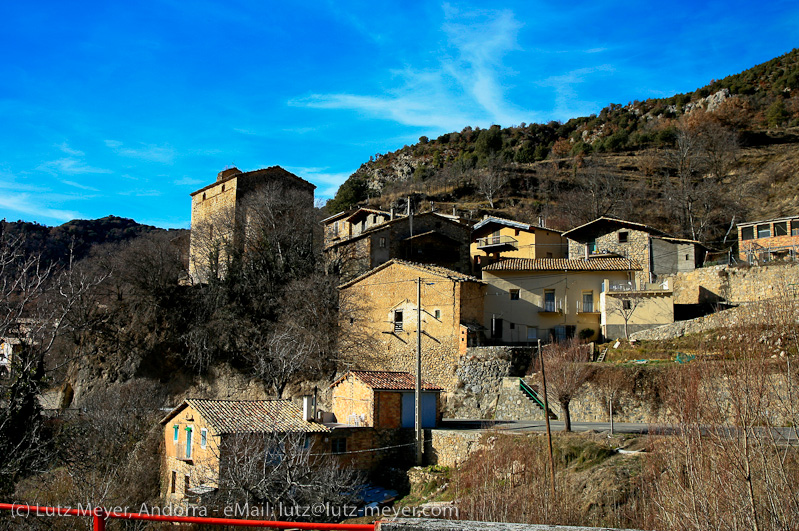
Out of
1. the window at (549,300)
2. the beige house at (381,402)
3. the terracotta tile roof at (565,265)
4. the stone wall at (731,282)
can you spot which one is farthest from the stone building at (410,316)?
the stone wall at (731,282)

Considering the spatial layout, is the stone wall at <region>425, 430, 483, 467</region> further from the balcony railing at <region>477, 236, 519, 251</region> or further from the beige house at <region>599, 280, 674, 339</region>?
the balcony railing at <region>477, 236, 519, 251</region>

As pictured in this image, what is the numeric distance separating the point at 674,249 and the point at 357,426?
2291 cm

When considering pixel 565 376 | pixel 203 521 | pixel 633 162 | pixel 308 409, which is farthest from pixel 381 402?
pixel 633 162

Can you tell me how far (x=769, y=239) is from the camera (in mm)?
36438

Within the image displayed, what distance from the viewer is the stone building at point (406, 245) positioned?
3838 cm

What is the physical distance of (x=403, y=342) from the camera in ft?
107

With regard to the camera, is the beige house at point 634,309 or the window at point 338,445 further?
the beige house at point 634,309

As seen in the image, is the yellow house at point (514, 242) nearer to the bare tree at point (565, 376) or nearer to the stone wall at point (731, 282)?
the stone wall at point (731, 282)

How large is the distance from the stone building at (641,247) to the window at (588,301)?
9.09 feet

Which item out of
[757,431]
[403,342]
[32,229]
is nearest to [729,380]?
[757,431]

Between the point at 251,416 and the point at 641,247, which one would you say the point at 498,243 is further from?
the point at 251,416

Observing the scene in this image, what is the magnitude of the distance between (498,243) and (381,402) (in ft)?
70.5

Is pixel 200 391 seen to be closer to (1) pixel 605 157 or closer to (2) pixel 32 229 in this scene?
(2) pixel 32 229

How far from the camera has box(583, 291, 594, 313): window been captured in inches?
1366
